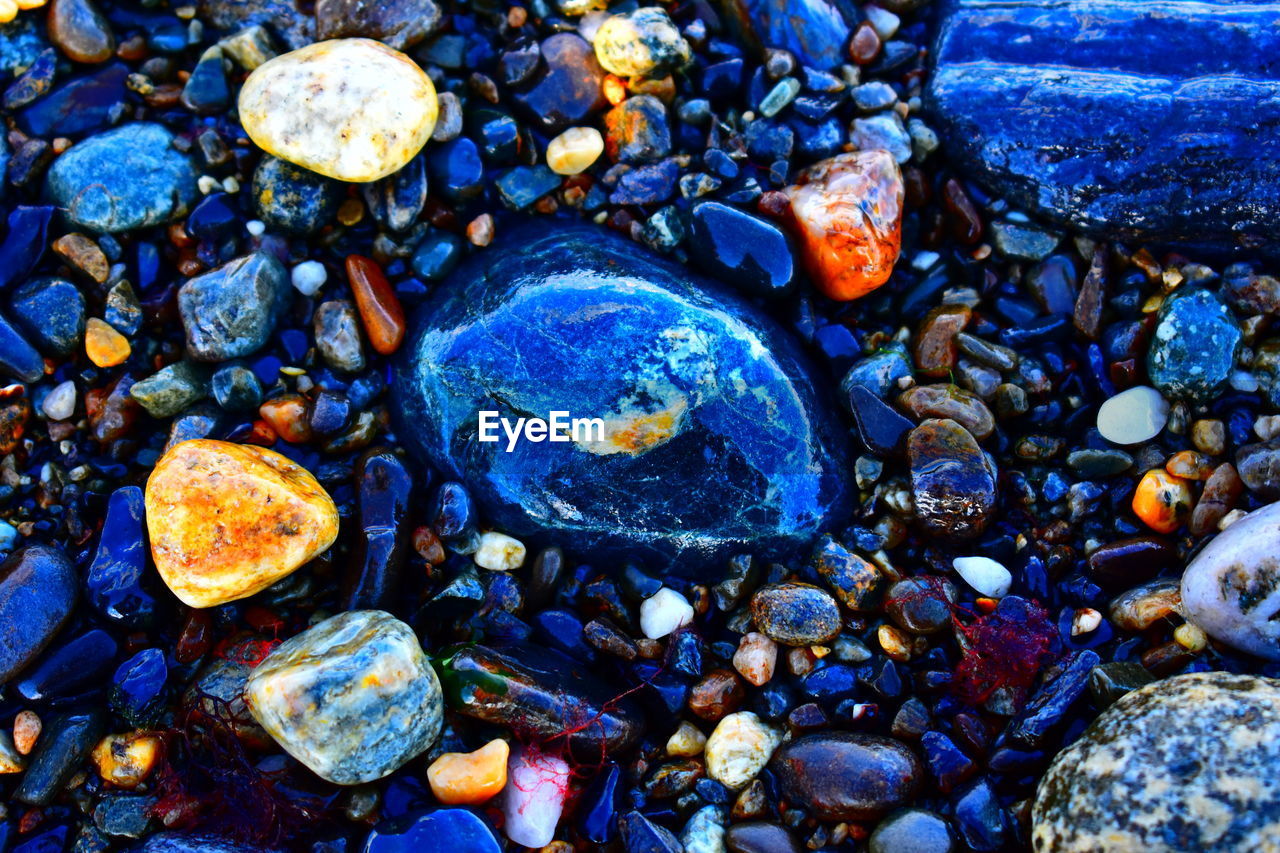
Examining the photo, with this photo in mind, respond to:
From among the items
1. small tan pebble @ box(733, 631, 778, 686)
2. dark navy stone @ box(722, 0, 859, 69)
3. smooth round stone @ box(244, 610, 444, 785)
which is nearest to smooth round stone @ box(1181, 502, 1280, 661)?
small tan pebble @ box(733, 631, 778, 686)

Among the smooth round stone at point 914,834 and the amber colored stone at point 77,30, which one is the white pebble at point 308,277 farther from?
the smooth round stone at point 914,834

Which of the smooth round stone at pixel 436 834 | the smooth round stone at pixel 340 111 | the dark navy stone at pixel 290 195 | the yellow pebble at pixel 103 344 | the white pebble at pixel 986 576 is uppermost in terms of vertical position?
the smooth round stone at pixel 340 111

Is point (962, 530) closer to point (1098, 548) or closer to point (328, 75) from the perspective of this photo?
point (1098, 548)

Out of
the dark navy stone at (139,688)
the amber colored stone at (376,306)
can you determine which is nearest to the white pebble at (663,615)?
the amber colored stone at (376,306)

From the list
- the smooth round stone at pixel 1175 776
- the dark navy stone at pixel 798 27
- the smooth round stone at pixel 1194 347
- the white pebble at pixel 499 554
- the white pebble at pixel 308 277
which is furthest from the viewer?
the dark navy stone at pixel 798 27

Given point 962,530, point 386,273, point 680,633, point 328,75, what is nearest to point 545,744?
point 680,633

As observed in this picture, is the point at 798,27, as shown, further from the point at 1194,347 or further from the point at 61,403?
the point at 61,403
